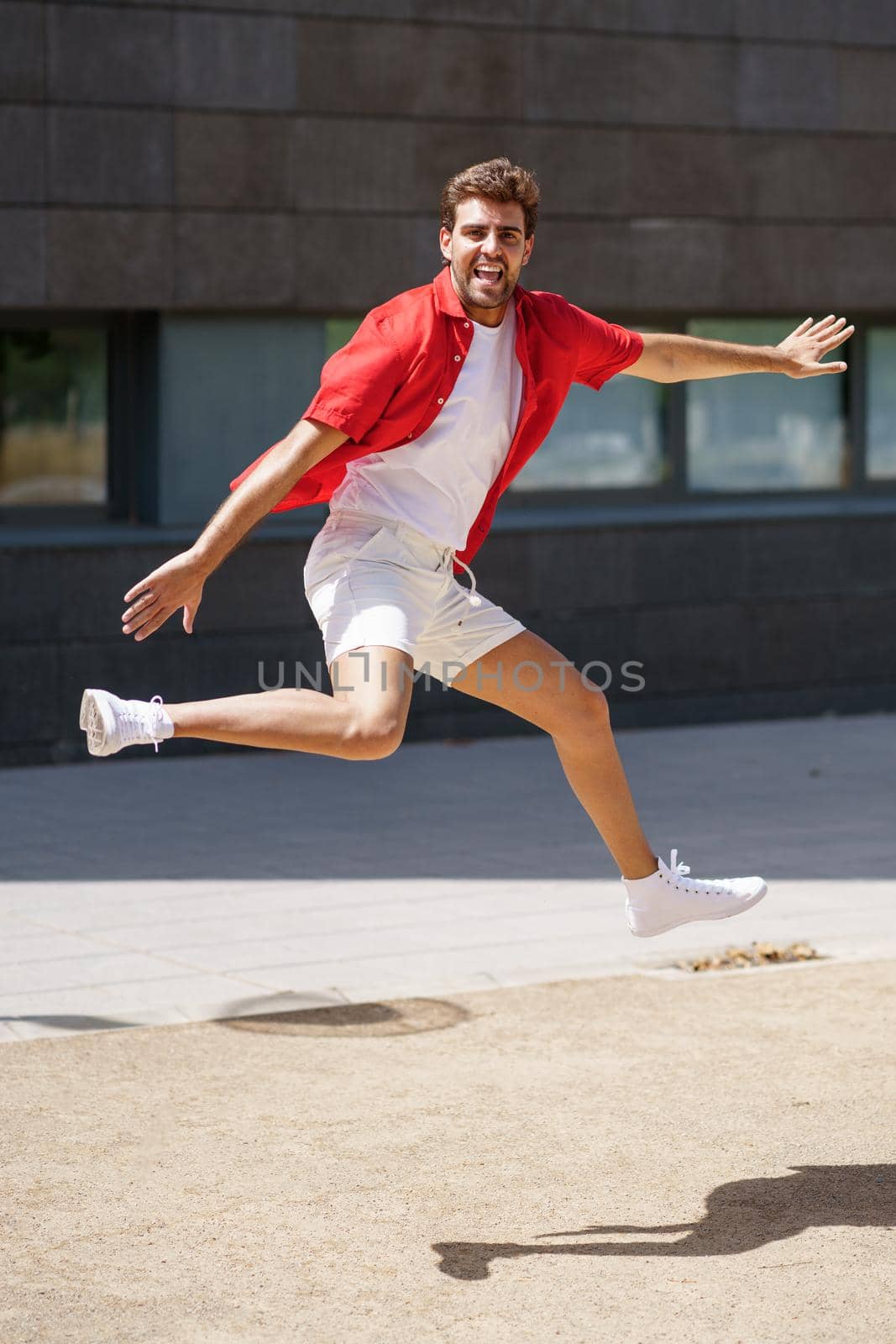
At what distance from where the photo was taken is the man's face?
17.5ft

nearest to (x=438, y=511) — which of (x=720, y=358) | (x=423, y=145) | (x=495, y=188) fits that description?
(x=495, y=188)

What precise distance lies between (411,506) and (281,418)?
20.0 ft

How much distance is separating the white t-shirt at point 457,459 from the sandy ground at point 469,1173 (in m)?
1.48

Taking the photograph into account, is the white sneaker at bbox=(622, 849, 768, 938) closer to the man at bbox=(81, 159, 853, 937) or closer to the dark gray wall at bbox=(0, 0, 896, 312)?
the man at bbox=(81, 159, 853, 937)

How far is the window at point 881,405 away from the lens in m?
13.6

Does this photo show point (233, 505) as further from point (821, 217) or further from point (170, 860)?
point (821, 217)

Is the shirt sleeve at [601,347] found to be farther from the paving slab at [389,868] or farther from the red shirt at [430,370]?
the paving slab at [389,868]

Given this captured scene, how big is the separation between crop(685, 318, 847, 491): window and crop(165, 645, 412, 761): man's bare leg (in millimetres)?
7928

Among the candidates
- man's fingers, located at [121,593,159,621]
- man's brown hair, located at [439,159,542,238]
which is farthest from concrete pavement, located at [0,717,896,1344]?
man's brown hair, located at [439,159,542,238]

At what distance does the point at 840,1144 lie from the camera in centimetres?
518

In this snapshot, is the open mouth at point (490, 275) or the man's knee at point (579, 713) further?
the man's knee at point (579, 713)

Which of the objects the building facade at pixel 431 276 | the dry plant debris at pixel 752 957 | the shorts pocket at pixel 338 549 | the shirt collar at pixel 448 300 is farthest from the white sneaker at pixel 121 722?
the building facade at pixel 431 276

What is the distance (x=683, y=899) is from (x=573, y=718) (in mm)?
587

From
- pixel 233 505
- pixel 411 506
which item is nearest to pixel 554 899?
pixel 411 506
